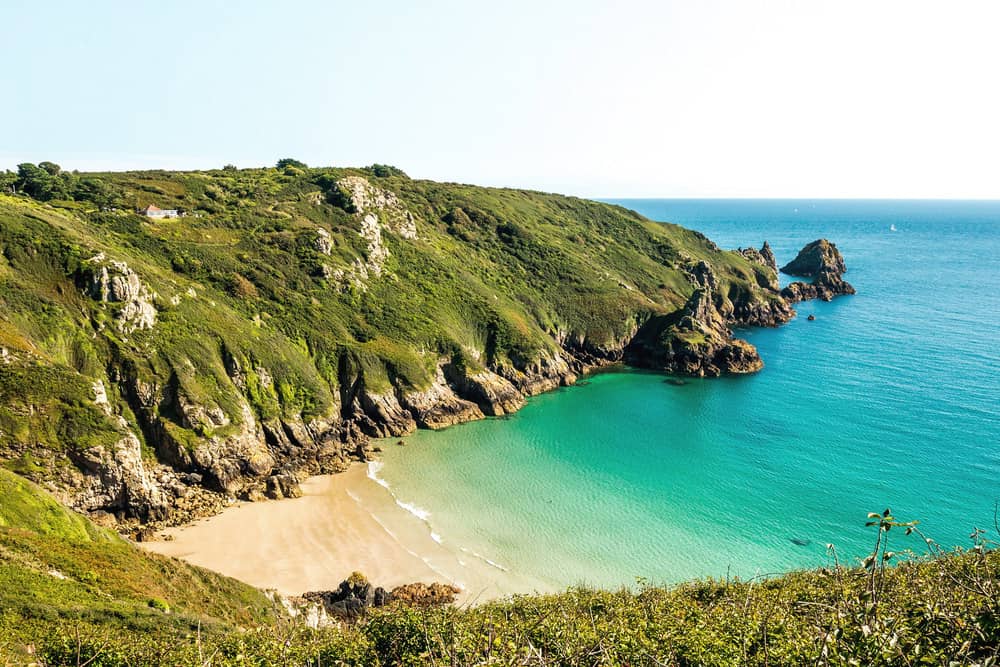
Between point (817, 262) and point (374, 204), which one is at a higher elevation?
point (374, 204)

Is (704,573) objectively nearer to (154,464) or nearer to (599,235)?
(154,464)

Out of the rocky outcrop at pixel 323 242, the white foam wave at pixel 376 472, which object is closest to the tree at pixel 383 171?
the rocky outcrop at pixel 323 242

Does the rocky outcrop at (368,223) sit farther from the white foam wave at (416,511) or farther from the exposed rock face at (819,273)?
the exposed rock face at (819,273)

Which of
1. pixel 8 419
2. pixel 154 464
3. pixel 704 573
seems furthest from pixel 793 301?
pixel 8 419

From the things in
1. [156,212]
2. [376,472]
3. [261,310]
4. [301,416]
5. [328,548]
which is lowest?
[328,548]

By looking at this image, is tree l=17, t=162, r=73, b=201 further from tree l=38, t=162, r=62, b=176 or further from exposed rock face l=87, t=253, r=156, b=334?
exposed rock face l=87, t=253, r=156, b=334

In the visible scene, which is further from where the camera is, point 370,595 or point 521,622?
point 370,595

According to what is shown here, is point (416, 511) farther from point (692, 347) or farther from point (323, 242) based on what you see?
point (692, 347)

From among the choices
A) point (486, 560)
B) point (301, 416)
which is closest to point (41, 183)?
point (301, 416)
